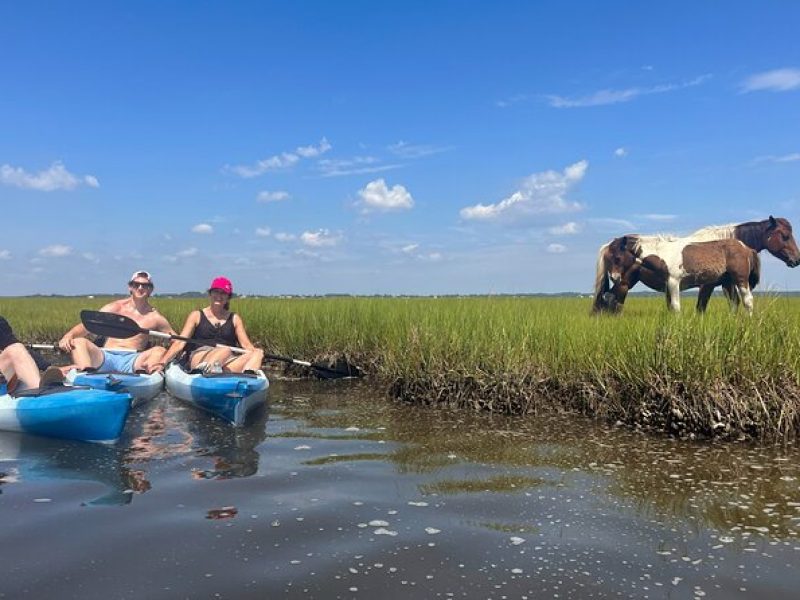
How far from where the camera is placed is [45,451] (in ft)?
19.4

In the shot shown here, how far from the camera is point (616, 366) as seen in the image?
6.94 metres

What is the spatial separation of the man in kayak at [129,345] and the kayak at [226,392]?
3.31 feet

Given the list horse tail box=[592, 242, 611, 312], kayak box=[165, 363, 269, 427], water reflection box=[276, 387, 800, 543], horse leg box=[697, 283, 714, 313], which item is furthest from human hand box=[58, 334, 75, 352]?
horse leg box=[697, 283, 714, 313]

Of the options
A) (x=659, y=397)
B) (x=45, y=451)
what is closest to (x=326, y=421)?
(x=45, y=451)

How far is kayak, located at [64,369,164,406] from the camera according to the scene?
7.30 meters

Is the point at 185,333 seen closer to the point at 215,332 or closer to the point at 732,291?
the point at 215,332

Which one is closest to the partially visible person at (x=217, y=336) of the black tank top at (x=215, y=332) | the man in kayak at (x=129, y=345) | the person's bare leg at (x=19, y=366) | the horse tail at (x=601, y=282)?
the black tank top at (x=215, y=332)

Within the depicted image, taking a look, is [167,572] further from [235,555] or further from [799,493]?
[799,493]

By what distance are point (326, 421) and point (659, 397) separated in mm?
3825

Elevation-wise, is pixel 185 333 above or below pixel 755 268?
below

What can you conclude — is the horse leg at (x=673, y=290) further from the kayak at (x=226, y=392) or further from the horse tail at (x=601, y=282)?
the kayak at (x=226, y=392)

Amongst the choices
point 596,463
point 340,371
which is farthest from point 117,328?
point 596,463

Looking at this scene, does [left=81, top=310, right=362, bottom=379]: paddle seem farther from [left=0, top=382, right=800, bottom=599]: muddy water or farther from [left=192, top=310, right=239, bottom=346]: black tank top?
[left=0, top=382, right=800, bottom=599]: muddy water

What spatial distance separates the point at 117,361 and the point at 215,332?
140 cm
